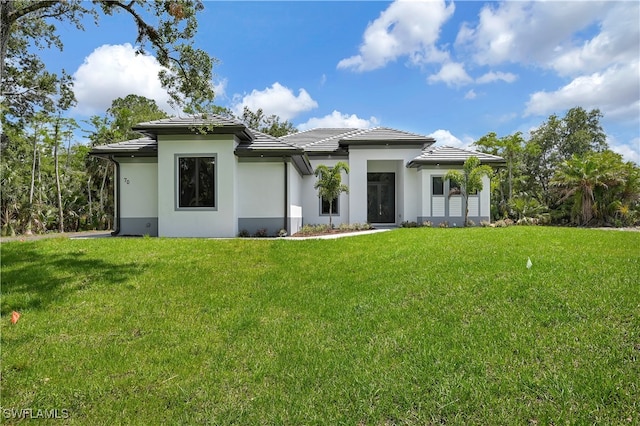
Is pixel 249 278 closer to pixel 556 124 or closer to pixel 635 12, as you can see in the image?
pixel 635 12

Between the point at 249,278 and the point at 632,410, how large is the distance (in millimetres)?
5648

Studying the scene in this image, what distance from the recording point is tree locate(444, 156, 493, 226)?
16359 millimetres

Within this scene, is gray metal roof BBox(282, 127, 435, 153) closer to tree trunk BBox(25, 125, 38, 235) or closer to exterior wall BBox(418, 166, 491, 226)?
exterior wall BBox(418, 166, 491, 226)

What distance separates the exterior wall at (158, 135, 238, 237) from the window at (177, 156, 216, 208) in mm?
180

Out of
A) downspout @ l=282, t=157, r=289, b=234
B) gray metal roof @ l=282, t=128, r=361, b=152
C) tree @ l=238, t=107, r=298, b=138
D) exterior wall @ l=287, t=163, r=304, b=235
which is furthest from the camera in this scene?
tree @ l=238, t=107, r=298, b=138

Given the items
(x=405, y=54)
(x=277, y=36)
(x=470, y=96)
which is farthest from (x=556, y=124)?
(x=277, y=36)

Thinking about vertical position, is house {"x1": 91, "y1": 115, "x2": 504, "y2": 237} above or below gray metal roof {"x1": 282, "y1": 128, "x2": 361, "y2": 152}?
below

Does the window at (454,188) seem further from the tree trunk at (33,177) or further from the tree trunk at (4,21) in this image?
the tree trunk at (33,177)

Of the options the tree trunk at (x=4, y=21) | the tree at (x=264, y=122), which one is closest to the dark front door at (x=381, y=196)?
the tree trunk at (x=4, y=21)

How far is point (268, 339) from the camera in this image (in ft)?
13.8

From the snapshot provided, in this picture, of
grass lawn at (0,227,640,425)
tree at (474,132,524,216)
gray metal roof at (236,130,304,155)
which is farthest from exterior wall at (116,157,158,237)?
tree at (474,132,524,216)

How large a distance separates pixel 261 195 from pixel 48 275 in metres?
7.80

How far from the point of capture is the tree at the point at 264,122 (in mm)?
36344

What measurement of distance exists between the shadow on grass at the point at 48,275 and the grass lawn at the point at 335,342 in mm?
48
